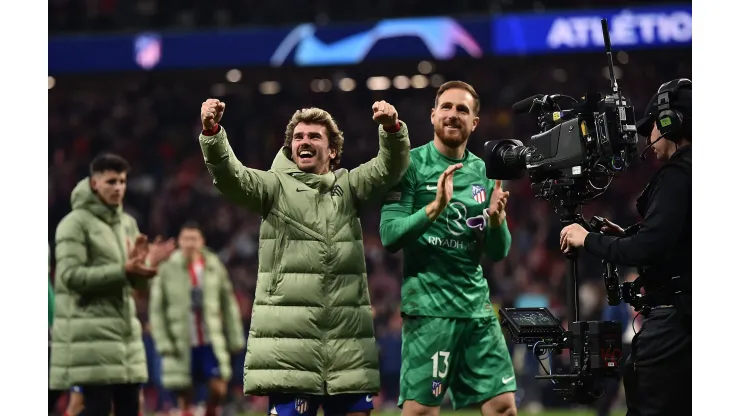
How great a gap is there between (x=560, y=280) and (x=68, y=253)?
33.6 ft

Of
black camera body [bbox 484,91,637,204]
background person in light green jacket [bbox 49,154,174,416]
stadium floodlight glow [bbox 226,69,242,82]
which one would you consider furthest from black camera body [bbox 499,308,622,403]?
stadium floodlight glow [bbox 226,69,242,82]

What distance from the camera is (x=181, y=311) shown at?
37.8 ft

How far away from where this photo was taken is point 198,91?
825 inches

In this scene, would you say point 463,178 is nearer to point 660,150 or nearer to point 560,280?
point 660,150

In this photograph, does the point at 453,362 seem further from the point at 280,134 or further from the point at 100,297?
the point at 280,134

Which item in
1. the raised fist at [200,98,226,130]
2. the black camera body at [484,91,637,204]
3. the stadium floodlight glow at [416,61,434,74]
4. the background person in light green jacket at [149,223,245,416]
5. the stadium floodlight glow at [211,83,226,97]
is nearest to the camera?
the black camera body at [484,91,637,204]

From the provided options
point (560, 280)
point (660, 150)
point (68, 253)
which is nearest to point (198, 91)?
point (560, 280)

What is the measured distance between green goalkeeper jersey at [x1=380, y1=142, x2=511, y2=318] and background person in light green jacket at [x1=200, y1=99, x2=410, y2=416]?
0.21m

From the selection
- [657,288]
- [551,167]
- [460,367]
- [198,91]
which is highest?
[198,91]

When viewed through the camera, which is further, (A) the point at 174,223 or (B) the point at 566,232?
(A) the point at 174,223

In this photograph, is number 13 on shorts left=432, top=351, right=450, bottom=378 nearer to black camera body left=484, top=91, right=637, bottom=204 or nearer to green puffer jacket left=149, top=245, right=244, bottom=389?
black camera body left=484, top=91, right=637, bottom=204

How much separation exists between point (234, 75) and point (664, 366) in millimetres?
15378

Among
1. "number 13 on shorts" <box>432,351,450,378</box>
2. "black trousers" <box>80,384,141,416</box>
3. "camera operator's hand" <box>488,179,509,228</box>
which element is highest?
"camera operator's hand" <box>488,179,509,228</box>

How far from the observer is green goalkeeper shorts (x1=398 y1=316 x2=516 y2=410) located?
5938mm
